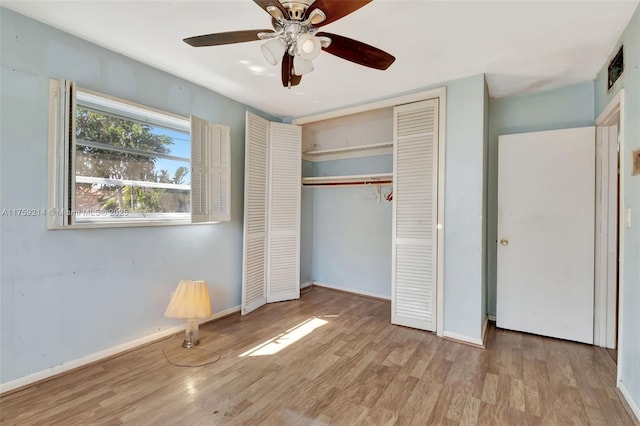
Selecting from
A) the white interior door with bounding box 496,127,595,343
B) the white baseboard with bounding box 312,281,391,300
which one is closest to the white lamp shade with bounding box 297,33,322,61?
the white interior door with bounding box 496,127,595,343

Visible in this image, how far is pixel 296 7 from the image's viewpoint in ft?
4.75

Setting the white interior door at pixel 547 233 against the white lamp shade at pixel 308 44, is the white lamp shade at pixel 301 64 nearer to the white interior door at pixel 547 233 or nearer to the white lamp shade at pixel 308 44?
the white lamp shade at pixel 308 44

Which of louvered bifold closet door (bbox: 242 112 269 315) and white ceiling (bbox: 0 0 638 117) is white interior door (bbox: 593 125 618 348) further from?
louvered bifold closet door (bbox: 242 112 269 315)

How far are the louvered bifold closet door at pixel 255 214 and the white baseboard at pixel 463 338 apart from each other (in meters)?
2.19

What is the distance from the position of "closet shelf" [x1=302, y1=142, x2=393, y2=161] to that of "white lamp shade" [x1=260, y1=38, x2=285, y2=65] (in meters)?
2.25

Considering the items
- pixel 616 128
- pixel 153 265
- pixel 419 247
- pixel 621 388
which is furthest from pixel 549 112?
pixel 153 265

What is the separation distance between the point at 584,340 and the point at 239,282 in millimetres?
3625

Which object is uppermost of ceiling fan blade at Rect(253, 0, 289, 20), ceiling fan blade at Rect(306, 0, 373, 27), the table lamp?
ceiling fan blade at Rect(253, 0, 289, 20)

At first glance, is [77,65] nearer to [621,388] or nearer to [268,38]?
[268,38]

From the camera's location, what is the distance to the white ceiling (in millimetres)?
1842

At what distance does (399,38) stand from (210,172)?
2162mm

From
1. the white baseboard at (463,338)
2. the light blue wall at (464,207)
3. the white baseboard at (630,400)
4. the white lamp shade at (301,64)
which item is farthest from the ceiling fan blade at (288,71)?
the white baseboard at (630,400)

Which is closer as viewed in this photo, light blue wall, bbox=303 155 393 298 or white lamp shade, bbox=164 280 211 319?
white lamp shade, bbox=164 280 211 319

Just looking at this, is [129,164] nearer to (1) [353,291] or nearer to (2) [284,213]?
(2) [284,213]
